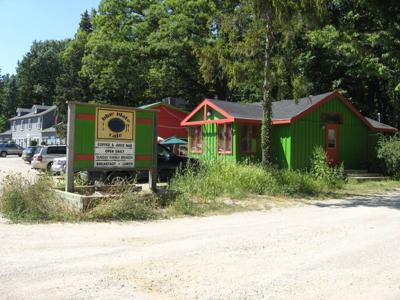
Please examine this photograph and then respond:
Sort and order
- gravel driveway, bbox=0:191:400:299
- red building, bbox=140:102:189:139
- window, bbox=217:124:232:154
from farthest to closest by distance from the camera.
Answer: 1. red building, bbox=140:102:189:139
2. window, bbox=217:124:232:154
3. gravel driveway, bbox=0:191:400:299

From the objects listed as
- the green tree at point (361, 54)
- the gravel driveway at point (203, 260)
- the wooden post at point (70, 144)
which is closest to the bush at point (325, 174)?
the green tree at point (361, 54)

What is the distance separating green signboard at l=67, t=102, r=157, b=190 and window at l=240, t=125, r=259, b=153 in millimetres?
9583

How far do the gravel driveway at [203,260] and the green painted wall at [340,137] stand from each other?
11160 millimetres

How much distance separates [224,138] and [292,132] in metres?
3.32

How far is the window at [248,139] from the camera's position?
22.3 m

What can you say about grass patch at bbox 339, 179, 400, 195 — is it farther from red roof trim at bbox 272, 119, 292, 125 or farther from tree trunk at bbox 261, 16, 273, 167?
red roof trim at bbox 272, 119, 292, 125

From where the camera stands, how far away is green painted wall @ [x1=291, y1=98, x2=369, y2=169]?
22.0m

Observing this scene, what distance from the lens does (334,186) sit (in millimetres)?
18172

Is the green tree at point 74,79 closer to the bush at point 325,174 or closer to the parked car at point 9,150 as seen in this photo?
the parked car at point 9,150

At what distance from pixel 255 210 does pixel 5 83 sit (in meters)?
107

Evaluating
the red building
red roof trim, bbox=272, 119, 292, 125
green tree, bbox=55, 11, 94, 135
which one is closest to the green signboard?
red roof trim, bbox=272, 119, 292, 125

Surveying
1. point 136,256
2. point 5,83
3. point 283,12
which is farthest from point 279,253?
point 5,83

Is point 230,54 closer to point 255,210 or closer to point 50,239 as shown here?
point 255,210

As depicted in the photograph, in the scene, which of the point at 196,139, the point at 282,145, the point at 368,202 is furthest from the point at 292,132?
the point at 368,202
